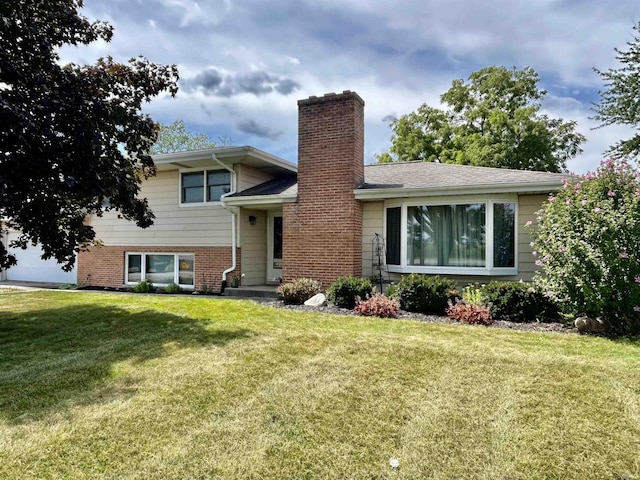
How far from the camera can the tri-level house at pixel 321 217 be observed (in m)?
8.81

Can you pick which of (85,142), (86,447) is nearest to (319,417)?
(86,447)

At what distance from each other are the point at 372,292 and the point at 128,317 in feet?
15.7

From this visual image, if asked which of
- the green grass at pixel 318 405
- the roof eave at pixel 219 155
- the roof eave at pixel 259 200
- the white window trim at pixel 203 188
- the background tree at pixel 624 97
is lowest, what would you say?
the green grass at pixel 318 405

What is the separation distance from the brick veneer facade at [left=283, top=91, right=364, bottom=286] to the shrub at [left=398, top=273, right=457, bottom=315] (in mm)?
2007

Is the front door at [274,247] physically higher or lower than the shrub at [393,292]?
higher

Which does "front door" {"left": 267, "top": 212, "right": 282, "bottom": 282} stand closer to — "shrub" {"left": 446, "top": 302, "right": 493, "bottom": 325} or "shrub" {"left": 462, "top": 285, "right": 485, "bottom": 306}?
"shrub" {"left": 462, "top": 285, "right": 485, "bottom": 306}

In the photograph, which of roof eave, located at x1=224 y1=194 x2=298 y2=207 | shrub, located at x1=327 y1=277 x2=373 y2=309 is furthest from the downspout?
shrub, located at x1=327 y1=277 x2=373 y2=309

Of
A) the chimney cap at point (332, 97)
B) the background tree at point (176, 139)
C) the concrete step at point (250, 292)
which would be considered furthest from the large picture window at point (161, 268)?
the background tree at point (176, 139)

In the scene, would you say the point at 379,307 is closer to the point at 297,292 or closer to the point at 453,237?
the point at 297,292

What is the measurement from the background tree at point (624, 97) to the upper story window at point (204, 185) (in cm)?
1294

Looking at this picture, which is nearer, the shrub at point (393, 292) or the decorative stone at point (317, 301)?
the shrub at point (393, 292)

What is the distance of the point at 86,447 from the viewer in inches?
112

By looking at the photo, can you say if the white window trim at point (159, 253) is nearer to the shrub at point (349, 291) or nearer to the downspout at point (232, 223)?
the downspout at point (232, 223)

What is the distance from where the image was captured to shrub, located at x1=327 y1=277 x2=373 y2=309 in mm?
8270
